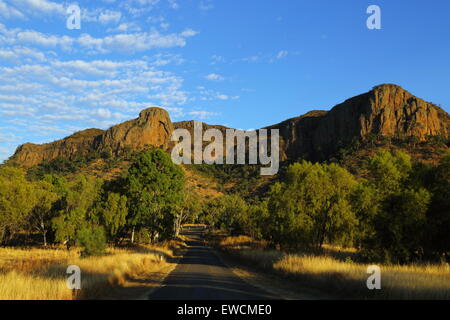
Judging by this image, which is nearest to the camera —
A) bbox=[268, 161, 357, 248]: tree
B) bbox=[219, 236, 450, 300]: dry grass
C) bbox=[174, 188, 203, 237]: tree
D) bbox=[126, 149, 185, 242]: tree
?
bbox=[219, 236, 450, 300]: dry grass

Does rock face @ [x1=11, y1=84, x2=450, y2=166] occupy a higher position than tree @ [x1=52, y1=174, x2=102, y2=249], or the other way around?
rock face @ [x1=11, y1=84, x2=450, y2=166]

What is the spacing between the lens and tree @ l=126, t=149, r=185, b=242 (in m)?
40.4

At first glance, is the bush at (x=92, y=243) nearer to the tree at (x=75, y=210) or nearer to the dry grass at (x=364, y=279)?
the dry grass at (x=364, y=279)

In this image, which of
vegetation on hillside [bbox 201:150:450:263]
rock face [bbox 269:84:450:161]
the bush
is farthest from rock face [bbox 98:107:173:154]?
the bush

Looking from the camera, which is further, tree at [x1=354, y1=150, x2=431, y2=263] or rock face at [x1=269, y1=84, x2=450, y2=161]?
rock face at [x1=269, y1=84, x2=450, y2=161]

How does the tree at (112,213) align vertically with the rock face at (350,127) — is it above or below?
below

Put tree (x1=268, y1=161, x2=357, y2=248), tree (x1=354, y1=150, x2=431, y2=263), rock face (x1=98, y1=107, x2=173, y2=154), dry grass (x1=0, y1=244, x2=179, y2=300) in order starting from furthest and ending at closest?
rock face (x1=98, y1=107, x2=173, y2=154) → tree (x1=268, y1=161, x2=357, y2=248) → tree (x1=354, y1=150, x2=431, y2=263) → dry grass (x1=0, y1=244, x2=179, y2=300)

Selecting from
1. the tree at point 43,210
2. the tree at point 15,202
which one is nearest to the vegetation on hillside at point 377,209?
the tree at point 43,210

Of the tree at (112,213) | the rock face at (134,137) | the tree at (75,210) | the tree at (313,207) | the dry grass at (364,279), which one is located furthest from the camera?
the rock face at (134,137)

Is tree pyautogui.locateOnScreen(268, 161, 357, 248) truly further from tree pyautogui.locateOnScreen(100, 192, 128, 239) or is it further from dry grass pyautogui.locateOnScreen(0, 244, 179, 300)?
tree pyautogui.locateOnScreen(100, 192, 128, 239)

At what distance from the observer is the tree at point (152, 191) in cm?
4041
